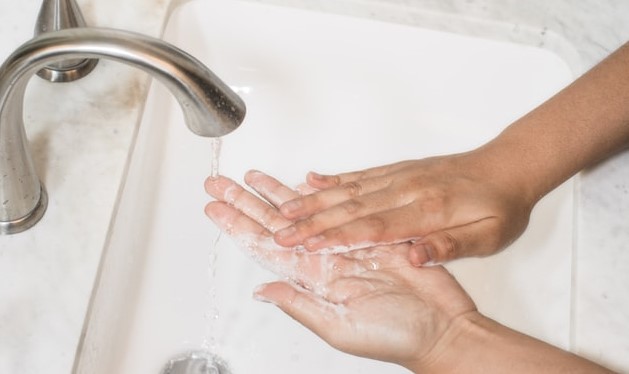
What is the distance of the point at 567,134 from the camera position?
769 millimetres

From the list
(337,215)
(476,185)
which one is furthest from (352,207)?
(476,185)

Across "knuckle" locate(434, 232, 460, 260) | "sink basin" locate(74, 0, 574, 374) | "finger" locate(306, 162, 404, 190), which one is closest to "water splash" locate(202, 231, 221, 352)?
"sink basin" locate(74, 0, 574, 374)

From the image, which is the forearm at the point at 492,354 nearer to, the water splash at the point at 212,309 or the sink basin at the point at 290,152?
the sink basin at the point at 290,152

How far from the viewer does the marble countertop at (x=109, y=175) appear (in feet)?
2.01

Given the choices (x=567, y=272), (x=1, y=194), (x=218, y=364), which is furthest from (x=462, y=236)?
(x=1, y=194)

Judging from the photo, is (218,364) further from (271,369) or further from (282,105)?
(282,105)

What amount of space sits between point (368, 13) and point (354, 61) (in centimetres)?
6

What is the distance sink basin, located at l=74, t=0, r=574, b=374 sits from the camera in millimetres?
752

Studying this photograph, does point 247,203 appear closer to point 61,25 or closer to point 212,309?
point 212,309

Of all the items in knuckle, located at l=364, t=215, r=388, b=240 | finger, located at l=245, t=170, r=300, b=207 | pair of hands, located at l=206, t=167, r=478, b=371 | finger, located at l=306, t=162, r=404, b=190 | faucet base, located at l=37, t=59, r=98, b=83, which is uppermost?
faucet base, located at l=37, t=59, r=98, b=83

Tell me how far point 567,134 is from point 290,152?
30 centimetres

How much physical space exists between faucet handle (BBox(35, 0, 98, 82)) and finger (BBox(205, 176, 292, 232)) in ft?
0.54

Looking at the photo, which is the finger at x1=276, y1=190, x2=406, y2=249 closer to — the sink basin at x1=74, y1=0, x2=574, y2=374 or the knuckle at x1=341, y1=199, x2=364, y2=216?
the knuckle at x1=341, y1=199, x2=364, y2=216

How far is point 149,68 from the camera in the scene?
19.6 inches
